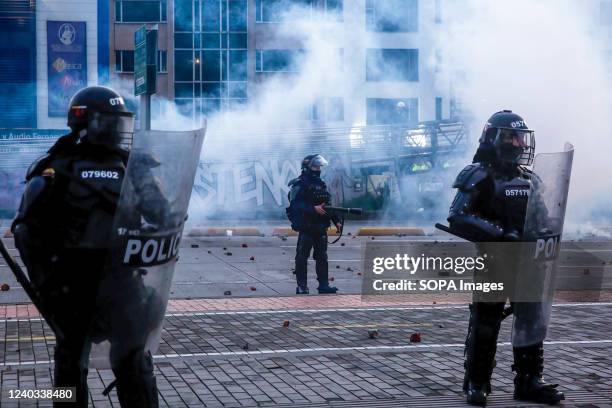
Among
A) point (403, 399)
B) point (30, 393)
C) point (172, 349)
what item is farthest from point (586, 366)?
point (30, 393)

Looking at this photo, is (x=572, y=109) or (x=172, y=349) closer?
(x=172, y=349)

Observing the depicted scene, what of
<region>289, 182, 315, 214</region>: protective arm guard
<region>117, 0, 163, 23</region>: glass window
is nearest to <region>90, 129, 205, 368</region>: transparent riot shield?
<region>289, 182, 315, 214</region>: protective arm guard

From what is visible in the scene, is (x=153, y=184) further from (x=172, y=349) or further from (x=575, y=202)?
(x=575, y=202)

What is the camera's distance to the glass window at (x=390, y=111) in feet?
104

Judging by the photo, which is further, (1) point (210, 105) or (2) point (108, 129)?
(1) point (210, 105)

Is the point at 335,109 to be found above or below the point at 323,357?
above

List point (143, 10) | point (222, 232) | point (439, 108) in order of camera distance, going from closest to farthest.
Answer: point (222, 232) < point (439, 108) < point (143, 10)

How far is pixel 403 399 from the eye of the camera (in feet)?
19.9

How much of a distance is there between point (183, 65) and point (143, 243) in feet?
115

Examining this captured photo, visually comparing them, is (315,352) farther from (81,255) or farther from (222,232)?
(222,232)

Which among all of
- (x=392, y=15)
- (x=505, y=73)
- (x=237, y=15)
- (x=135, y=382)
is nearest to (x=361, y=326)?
(x=135, y=382)

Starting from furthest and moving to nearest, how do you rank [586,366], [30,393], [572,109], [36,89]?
1. [36,89]
2. [572,109]
3. [586,366]
4. [30,393]

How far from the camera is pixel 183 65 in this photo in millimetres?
38750

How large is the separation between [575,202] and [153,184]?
22.8 metres
